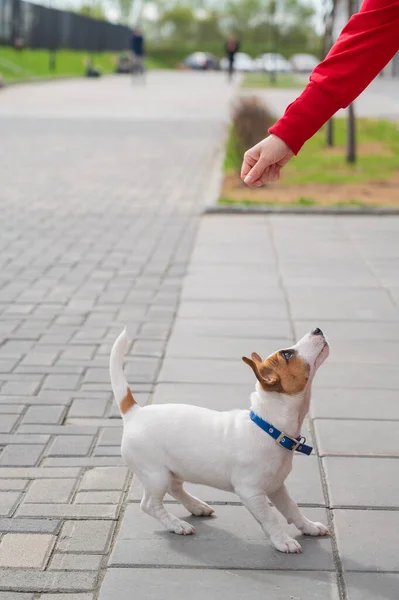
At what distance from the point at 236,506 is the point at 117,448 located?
2.69 feet

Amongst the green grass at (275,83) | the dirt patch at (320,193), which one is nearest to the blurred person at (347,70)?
the dirt patch at (320,193)

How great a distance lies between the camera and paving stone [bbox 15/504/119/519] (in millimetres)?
3881

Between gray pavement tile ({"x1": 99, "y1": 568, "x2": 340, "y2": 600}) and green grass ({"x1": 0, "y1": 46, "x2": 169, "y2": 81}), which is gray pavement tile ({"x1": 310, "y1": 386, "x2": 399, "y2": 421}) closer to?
gray pavement tile ({"x1": 99, "y1": 568, "x2": 340, "y2": 600})

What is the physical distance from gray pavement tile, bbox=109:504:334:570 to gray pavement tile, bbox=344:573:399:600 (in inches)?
4.8

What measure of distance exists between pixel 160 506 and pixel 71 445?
104 centimetres

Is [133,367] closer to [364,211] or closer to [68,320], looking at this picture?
[68,320]

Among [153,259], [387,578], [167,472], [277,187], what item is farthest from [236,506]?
[277,187]

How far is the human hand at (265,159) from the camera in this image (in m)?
3.27

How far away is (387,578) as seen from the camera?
3381 mm

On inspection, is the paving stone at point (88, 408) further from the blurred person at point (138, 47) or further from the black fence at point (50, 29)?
the black fence at point (50, 29)

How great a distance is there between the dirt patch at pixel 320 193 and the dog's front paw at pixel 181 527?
8.80 m

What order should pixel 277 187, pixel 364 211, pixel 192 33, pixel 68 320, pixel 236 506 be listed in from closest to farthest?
pixel 236 506 → pixel 68 320 → pixel 364 211 → pixel 277 187 → pixel 192 33

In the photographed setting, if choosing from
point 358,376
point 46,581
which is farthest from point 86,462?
point 358,376

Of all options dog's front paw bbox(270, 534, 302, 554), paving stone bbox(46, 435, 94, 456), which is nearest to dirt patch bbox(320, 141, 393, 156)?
paving stone bbox(46, 435, 94, 456)
